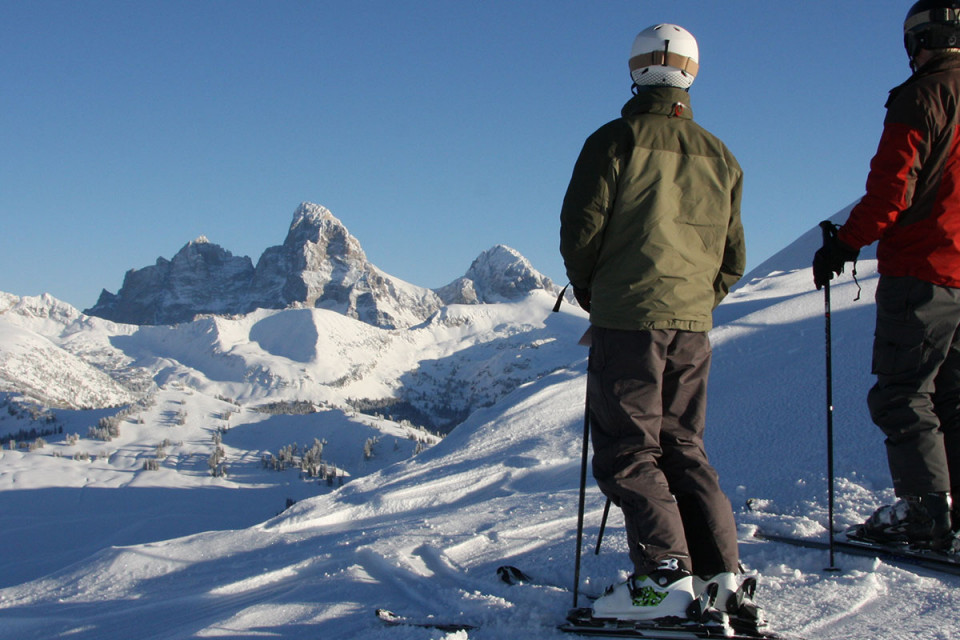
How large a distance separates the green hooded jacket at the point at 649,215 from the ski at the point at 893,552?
1987mm

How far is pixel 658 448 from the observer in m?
A: 3.39

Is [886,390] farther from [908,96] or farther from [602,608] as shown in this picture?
[602,608]

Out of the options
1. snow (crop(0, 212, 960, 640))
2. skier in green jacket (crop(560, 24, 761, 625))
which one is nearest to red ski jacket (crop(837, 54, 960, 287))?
skier in green jacket (crop(560, 24, 761, 625))

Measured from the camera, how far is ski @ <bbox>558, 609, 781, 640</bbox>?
3.02 metres

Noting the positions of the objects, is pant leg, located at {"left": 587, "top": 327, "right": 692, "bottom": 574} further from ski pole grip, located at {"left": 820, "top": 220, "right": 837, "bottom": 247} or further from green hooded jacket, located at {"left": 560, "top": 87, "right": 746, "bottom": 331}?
ski pole grip, located at {"left": 820, "top": 220, "right": 837, "bottom": 247}

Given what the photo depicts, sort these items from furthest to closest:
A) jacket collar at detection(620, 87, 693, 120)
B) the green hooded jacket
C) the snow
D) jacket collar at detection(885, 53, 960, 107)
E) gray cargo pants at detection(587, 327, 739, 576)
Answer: jacket collar at detection(885, 53, 960, 107) → the snow → jacket collar at detection(620, 87, 693, 120) → the green hooded jacket → gray cargo pants at detection(587, 327, 739, 576)

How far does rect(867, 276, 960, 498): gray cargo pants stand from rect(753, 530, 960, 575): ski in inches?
13.7

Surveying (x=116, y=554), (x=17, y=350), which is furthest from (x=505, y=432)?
(x=17, y=350)

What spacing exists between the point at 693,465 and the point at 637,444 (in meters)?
0.42

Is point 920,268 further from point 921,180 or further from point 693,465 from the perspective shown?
point 693,465

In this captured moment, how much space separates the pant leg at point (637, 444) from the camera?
10.6 feet

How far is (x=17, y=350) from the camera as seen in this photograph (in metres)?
198

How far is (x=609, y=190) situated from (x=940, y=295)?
214cm

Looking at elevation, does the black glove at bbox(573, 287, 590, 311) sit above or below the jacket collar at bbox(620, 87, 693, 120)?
below
